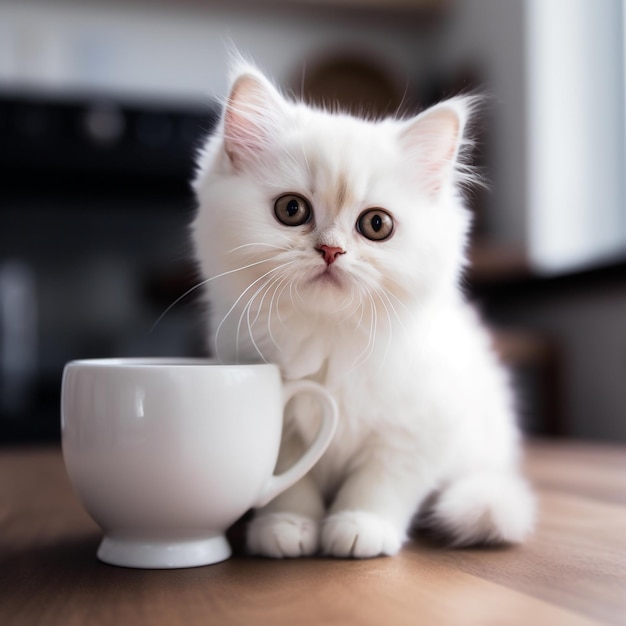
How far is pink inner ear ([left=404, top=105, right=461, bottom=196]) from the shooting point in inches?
35.8

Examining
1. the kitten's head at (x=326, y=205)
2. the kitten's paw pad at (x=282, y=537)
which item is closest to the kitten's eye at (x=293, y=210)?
the kitten's head at (x=326, y=205)

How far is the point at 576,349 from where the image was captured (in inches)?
103

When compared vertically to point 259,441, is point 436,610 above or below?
below

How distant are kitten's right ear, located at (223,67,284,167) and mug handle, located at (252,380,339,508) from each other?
0.27m

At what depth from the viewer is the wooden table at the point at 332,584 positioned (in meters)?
0.57

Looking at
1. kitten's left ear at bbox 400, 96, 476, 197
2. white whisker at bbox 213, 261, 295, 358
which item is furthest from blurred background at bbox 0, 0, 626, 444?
white whisker at bbox 213, 261, 295, 358

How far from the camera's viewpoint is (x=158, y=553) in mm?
730

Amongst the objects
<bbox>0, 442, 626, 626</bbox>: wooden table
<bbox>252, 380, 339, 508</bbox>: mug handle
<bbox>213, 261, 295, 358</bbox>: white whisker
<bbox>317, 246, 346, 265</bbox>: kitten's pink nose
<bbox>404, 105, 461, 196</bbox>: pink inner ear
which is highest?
<bbox>404, 105, 461, 196</bbox>: pink inner ear

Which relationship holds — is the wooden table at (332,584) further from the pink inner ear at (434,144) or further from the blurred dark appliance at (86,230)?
the blurred dark appliance at (86,230)

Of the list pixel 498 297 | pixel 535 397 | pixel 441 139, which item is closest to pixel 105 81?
pixel 498 297

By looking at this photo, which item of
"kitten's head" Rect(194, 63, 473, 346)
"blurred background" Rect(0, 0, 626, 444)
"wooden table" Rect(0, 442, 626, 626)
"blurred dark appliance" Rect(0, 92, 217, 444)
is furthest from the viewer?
"blurred dark appliance" Rect(0, 92, 217, 444)

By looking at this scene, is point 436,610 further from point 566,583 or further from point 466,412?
point 466,412

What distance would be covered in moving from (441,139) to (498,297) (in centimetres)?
225

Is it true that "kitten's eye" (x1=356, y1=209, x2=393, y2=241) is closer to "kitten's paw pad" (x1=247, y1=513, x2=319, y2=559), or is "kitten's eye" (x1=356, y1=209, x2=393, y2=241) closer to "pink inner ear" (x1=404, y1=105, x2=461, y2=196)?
"pink inner ear" (x1=404, y1=105, x2=461, y2=196)
